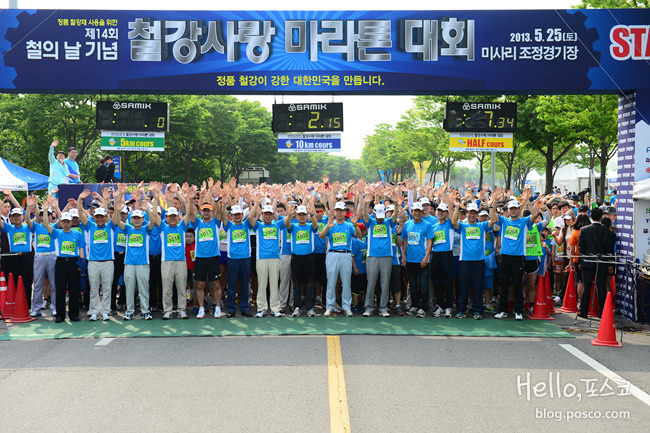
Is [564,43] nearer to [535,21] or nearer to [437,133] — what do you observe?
[535,21]

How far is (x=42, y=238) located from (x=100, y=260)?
1331 mm

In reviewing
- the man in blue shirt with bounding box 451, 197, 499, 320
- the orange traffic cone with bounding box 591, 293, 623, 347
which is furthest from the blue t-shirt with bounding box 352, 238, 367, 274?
the orange traffic cone with bounding box 591, 293, 623, 347

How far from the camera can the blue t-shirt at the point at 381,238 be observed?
10641mm

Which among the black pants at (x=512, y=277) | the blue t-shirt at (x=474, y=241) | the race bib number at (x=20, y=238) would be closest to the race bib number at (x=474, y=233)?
the blue t-shirt at (x=474, y=241)

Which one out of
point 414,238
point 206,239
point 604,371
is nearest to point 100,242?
point 206,239

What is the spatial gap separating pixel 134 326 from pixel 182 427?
4.96 metres

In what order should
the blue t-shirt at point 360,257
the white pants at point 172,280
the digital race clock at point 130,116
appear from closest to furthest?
the white pants at point 172,280
the blue t-shirt at point 360,257
the digital race clock at point 130,116

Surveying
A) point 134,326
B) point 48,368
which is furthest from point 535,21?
point 48,368

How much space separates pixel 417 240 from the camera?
10.6 m

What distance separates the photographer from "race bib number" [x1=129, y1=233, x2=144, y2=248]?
10328 millimetres

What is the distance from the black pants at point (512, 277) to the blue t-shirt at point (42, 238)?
8.07 metres

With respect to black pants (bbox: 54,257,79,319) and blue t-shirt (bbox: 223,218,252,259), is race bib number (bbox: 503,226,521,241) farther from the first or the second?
black pants (bbox: 54,257,79,319)

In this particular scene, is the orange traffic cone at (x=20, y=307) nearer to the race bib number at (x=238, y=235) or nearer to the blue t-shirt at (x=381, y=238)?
the race bib number at (x=238, y=235)

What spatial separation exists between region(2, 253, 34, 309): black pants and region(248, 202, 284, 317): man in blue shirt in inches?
172
